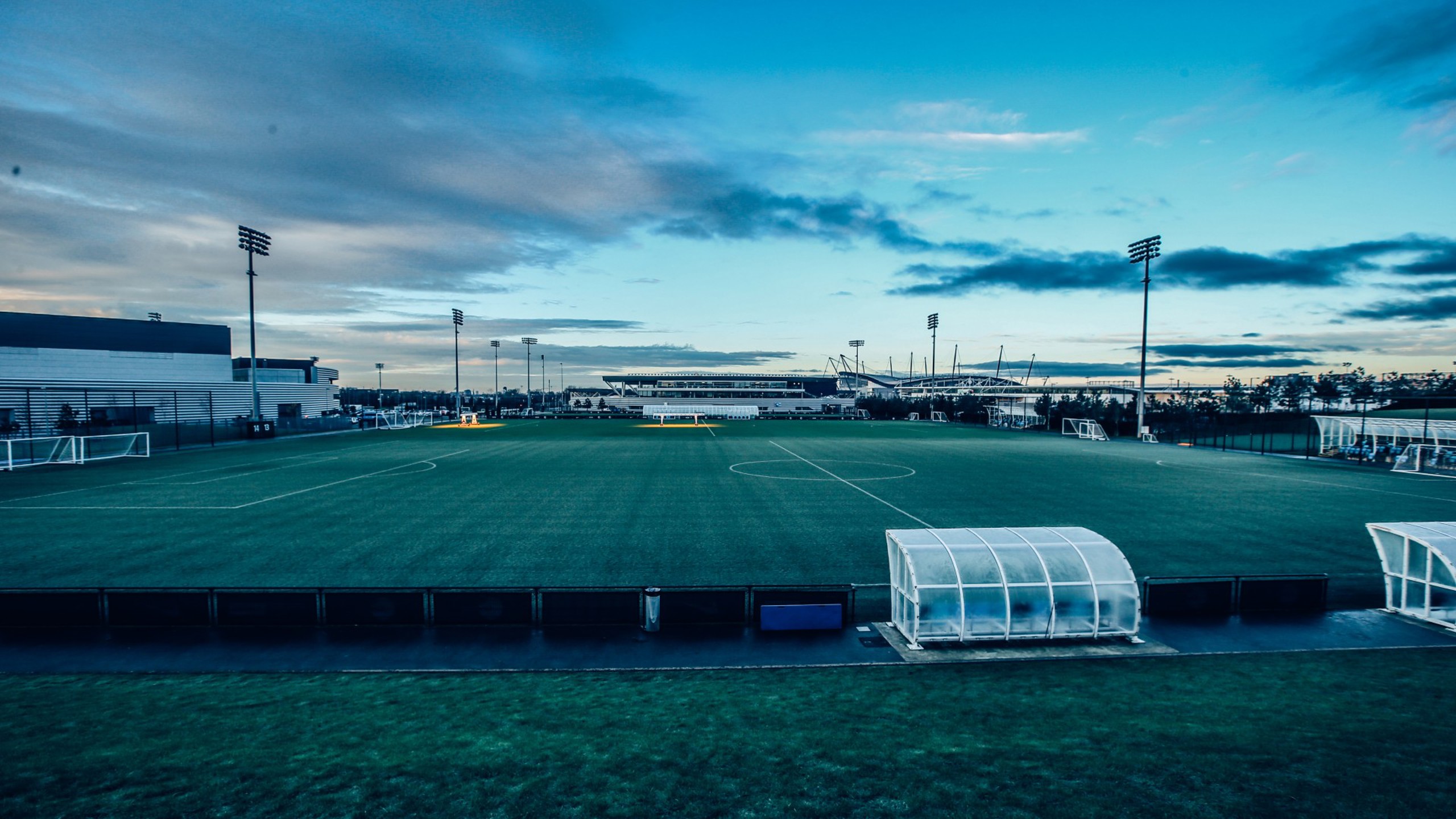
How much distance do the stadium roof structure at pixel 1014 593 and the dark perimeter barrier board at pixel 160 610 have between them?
12.4 meters

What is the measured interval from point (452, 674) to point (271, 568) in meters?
8.18

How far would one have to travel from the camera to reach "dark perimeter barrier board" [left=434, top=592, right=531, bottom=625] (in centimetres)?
1169

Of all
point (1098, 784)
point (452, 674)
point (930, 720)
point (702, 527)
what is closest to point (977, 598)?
point (930, 720)

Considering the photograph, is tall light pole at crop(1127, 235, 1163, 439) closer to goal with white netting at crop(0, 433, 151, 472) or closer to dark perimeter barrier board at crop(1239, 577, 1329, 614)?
dark perimeter barrier board at crop(1239, 577, 1329, 614)

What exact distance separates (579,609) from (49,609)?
363 inches

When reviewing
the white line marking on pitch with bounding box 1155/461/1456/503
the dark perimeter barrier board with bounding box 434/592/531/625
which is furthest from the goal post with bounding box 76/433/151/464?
the white line marking on pitch with bounding box 1155/461/1456/503

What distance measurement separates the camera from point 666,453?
43.5m

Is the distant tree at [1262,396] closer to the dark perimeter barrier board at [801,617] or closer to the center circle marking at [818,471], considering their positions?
the center circle marking at [818,471]

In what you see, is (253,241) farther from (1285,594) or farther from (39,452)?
(1285,594)

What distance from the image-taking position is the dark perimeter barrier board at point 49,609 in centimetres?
1145

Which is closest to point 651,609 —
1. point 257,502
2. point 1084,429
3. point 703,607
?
point 703,607

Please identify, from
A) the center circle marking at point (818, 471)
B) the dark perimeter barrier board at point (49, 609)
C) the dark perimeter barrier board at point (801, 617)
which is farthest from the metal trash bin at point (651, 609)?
the center circle marking at point (818, 471)

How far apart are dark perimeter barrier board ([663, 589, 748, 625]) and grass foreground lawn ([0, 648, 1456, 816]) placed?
81.4 inches

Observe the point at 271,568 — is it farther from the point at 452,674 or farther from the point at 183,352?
the point at 183,352
